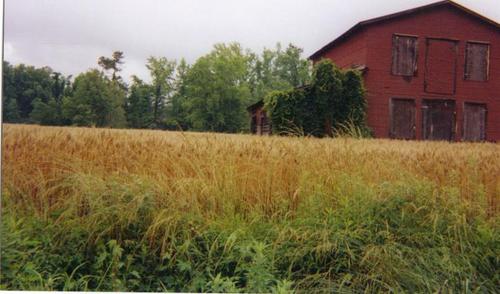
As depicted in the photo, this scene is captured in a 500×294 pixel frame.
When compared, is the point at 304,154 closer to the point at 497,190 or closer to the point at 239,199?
the point at 239,199

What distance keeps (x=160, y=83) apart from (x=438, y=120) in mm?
2425

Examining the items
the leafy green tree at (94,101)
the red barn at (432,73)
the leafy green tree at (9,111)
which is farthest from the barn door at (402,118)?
the leafy green tree at (9,111)

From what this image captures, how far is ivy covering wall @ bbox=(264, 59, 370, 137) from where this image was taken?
128 inches

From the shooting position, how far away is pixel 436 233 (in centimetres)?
232

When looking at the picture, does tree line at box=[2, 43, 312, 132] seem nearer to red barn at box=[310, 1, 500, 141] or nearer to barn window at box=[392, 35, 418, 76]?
red barn at box=[310, 1, 500, 141]

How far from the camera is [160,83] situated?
2.89m

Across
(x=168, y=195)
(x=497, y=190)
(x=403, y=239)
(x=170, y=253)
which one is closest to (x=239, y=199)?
(x=168, y=195)

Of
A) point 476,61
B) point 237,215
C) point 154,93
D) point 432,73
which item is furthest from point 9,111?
point 476,61

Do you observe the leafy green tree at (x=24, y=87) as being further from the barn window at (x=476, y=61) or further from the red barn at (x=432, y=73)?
the barn window at (x=476, y=61)

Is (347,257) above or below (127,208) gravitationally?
below

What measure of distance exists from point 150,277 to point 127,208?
41 centimetres

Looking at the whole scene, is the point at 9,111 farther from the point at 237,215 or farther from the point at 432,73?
the point at 432,73

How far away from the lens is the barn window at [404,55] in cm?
320

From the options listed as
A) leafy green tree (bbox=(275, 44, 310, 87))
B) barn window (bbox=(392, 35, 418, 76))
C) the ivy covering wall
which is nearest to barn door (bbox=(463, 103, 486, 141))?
barn window (bbox=(392, 35, 418, 76))
